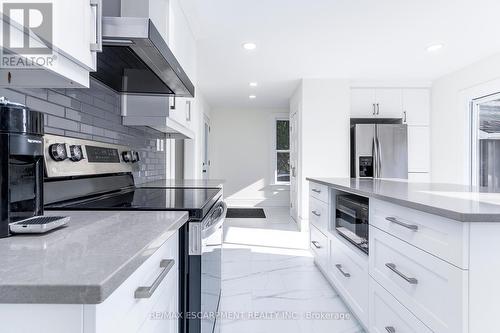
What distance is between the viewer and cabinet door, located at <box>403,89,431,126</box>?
4805 mm

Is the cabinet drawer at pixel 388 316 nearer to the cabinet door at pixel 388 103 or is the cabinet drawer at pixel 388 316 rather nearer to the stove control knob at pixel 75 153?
the stove control knob at pixel 75 153

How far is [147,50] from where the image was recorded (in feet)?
3.83

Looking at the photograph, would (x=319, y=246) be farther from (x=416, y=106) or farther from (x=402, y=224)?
(x=416, y=106)

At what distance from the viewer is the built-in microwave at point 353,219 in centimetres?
181

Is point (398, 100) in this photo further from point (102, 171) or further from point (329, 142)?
point (102, 171)

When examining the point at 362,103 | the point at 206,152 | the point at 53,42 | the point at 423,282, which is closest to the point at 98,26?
the point at 53,42

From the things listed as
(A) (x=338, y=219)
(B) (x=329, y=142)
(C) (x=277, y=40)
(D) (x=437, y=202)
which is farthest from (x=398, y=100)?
(D) (x=437, y=202)

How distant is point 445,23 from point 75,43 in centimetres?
324

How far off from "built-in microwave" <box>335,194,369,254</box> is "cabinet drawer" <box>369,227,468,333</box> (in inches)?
8.2

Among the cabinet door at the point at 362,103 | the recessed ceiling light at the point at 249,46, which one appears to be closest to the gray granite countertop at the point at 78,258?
the recessed ceiling light at the point at 249,46

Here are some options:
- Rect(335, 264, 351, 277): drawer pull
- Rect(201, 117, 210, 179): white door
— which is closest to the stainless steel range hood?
Rect(335, 264, 351, 277): drawer pull

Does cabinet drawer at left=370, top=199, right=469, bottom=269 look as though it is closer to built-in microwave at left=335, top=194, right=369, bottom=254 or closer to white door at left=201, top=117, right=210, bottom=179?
built-in microwave at left=335, top=194, right=369, bottom=254

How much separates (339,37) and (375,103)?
1.94 m

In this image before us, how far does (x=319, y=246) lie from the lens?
2766 millimetres
